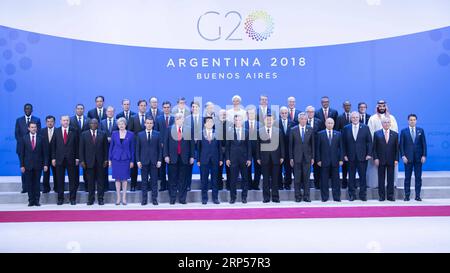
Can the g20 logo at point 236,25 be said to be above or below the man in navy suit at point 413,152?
above

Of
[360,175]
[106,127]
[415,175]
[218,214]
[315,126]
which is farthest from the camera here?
[106,127]

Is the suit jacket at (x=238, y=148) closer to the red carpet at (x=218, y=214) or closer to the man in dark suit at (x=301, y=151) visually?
the man in dark suit at (x=301, y=151)

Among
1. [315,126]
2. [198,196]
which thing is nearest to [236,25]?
[315,126]

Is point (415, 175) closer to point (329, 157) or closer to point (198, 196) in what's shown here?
point (329, 157)

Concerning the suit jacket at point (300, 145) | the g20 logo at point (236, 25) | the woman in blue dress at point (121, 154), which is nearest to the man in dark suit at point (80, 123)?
the woman in blue dress at point (121, 154)

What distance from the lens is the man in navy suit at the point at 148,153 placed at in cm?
742

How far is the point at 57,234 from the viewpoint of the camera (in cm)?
573

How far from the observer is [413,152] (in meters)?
7.47

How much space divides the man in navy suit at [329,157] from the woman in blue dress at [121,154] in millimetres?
2906

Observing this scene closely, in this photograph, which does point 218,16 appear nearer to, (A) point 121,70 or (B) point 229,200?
(A) point 121,70

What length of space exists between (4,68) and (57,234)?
5.40 meters

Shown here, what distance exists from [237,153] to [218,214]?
3.51 ft

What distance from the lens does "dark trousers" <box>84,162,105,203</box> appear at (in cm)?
751
